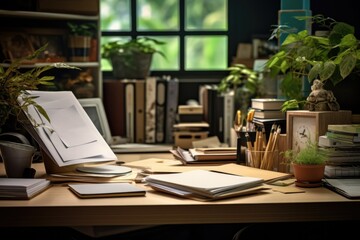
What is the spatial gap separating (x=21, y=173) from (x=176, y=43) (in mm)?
1929

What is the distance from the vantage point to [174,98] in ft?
11.2

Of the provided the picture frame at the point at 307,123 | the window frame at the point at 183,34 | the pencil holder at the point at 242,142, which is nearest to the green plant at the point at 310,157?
the picture frame at the point at 307,123

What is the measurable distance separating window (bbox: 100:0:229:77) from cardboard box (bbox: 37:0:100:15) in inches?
18.3

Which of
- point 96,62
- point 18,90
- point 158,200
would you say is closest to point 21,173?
point 18,90

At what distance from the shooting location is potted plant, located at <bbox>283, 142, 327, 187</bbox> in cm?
194

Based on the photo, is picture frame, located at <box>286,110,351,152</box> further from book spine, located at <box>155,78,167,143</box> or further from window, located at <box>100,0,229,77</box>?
window, located at <box>100,0,229,77</box>

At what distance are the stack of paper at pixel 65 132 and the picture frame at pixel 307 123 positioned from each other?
66 cm

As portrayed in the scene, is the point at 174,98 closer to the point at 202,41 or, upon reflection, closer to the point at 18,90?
the point at 202,41

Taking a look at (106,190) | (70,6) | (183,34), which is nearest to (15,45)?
(70,6)

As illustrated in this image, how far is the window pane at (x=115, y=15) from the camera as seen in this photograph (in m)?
3.81

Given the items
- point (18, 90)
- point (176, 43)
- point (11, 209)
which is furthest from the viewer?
point (176, 43)

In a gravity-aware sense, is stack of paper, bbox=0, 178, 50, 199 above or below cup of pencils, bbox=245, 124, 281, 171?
below

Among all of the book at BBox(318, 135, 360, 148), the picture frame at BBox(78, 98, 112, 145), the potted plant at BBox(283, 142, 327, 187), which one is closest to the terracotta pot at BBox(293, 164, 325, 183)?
the potted plant at BBox(283, 142, 327, 187)

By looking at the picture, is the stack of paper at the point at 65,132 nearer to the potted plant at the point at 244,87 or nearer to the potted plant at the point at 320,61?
the potted plant at the point at 320,61
